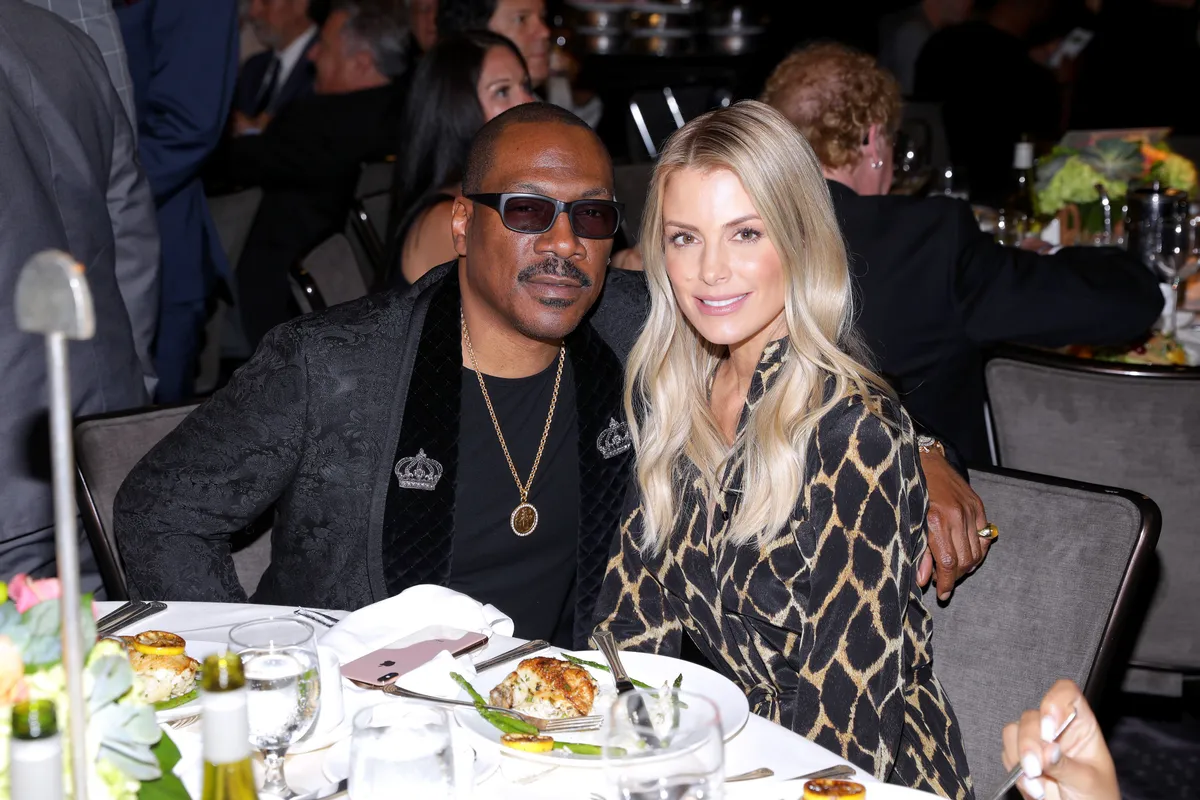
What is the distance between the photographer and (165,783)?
44.9 inches

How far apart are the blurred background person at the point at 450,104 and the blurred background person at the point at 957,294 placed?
1236 mm

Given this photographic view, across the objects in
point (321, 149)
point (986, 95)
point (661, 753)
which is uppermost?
point (986, 95)

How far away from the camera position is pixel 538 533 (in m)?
2.34

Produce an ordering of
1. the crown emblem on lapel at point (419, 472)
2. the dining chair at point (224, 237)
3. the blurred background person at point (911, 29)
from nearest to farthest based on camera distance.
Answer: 1. the crown emblem on lapel at point (419, 472)
2. the dining chair at point (224, 237)
3. the blurred background person at point (911, 29)

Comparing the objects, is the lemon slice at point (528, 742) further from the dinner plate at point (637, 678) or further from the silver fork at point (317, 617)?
the silver fork at point (317, 617)

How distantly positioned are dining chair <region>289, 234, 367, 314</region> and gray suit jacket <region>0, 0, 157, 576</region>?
556 millimetres

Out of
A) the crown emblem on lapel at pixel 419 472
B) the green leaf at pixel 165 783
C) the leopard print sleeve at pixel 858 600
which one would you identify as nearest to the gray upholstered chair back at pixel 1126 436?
the leopard print sleeve at pixel 858 600

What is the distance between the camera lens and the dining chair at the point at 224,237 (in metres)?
5.18

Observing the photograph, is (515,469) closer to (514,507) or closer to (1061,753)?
(514,507)

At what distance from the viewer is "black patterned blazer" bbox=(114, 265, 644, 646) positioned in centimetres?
217

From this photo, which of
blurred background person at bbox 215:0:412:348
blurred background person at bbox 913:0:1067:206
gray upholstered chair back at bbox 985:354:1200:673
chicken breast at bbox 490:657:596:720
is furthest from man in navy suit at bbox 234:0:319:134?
chicken breast at bbox 490:657:596:720

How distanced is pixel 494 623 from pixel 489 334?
2.54ft

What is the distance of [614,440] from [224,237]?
3.28 metres

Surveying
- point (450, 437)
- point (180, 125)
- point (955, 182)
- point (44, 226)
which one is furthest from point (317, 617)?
point (955, 182)
